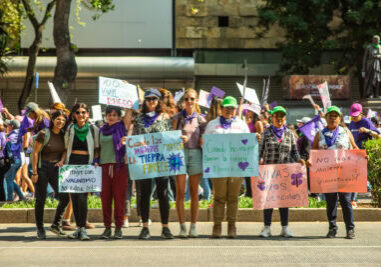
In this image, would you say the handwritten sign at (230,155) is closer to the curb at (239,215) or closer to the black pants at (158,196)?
the black pants at (158,196)

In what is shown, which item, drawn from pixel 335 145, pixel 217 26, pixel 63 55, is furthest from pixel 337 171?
Result: pixel 217 26

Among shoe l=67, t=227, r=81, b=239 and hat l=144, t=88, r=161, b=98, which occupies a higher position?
hat l=144, t=88, r=161, b=98

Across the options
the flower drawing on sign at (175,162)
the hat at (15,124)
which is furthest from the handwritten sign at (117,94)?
the hat at (15,124)

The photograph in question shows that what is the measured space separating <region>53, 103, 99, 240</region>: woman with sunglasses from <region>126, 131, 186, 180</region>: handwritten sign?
48cm

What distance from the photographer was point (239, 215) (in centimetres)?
1180

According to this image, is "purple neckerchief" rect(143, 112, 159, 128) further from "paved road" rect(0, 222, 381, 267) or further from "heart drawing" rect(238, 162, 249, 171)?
"paved road" rect(0, 222, 381, 267)

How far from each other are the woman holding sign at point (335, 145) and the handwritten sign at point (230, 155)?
3.34 ft

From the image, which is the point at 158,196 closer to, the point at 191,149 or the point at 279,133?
the point at 191,149

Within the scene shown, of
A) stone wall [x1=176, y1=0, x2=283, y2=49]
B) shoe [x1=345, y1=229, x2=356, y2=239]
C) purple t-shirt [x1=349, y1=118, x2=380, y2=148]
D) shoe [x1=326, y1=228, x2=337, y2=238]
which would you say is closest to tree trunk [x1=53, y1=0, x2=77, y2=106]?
purple t-shirt [x1=349, y1=118, x2=380, y2=148]

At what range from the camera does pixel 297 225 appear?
37.3ft

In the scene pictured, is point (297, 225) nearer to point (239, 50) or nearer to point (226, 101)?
point (226, 101)

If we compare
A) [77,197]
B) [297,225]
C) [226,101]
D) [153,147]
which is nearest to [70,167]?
[77,197]

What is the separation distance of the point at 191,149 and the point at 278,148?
1140mm

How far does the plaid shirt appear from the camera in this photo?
398 inches
